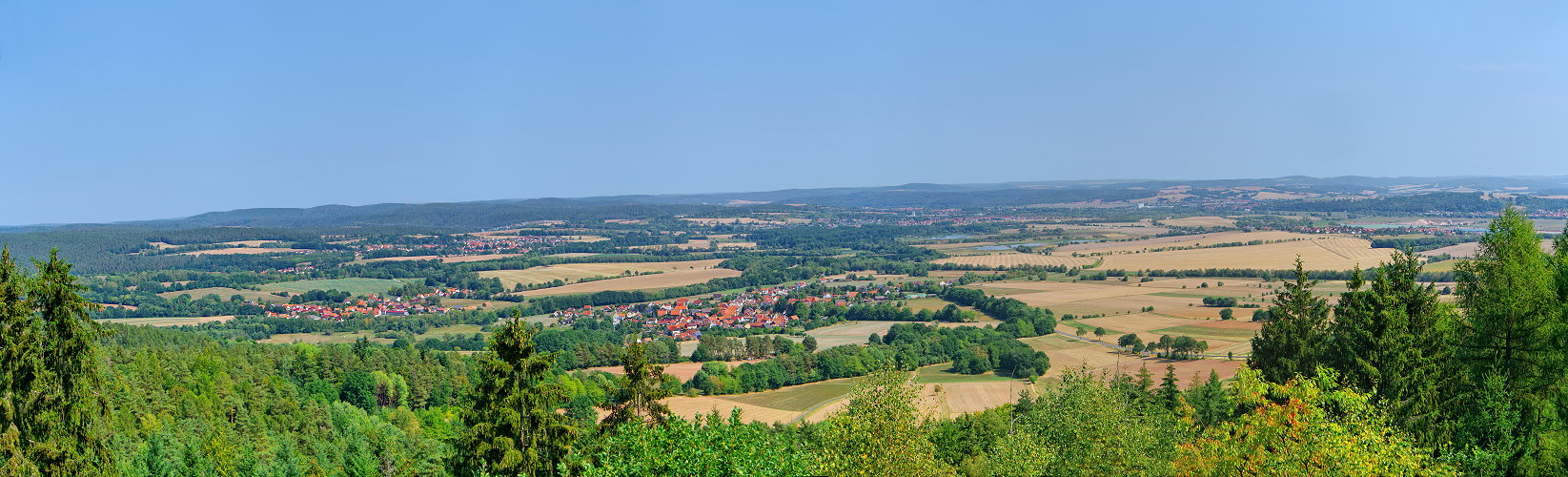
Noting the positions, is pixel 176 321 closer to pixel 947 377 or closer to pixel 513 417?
pixel 947 377

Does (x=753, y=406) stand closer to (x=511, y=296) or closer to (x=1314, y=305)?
(x=1314, y=305)

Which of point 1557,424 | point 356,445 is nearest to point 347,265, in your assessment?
point 356,445

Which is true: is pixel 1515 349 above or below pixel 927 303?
above

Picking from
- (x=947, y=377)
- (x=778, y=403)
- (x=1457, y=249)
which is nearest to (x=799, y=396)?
(x=778, y=403)

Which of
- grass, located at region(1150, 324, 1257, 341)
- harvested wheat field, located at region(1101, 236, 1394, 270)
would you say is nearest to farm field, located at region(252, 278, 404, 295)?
harvested wheat field, located at region(1101, 236, 1394, 270)

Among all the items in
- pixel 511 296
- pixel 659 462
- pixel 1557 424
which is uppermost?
pixel 659 462

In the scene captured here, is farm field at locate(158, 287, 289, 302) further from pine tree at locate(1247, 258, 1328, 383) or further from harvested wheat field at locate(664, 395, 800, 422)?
pine tree at locate(1247, 258, 1328, 383)
